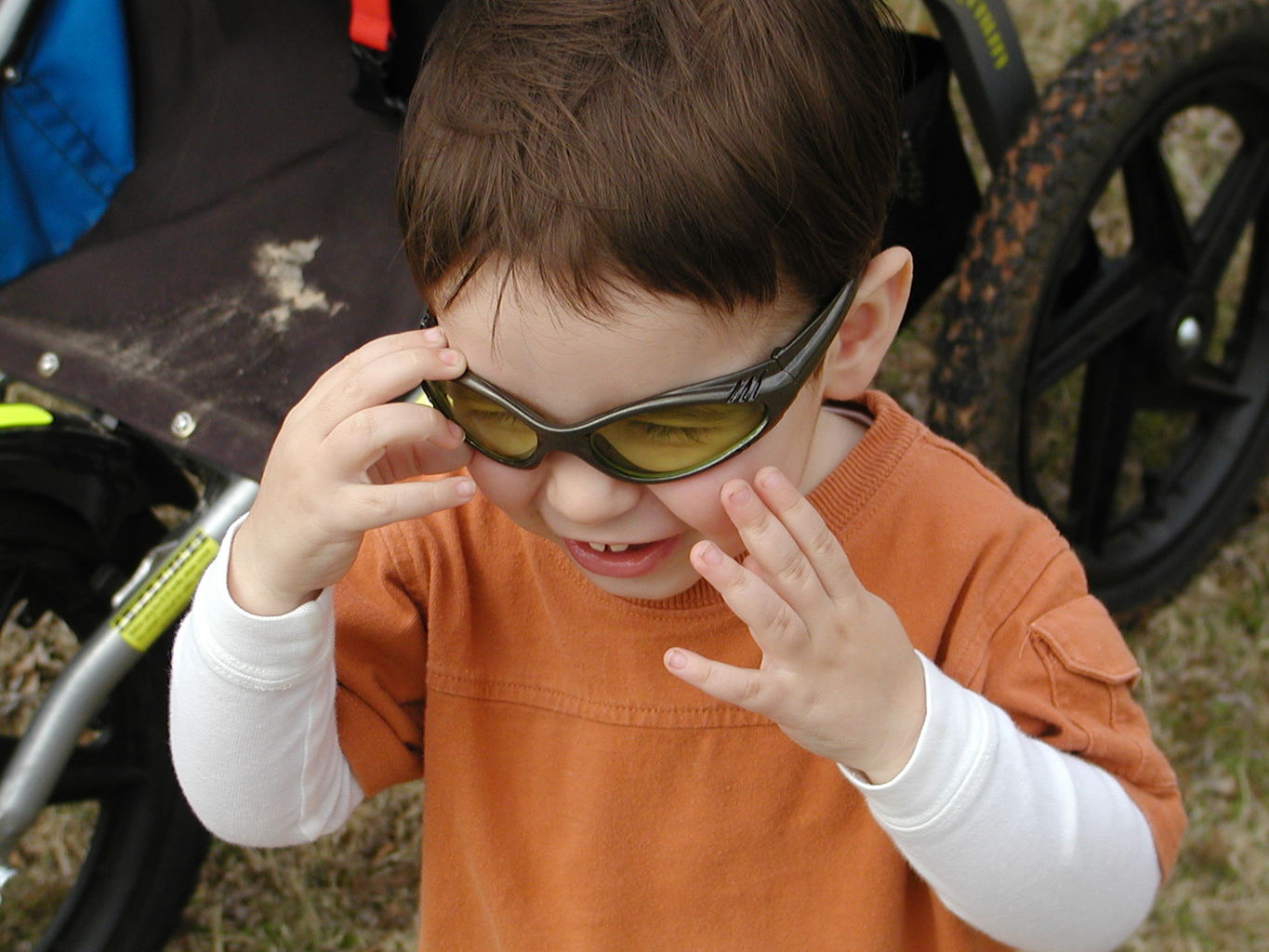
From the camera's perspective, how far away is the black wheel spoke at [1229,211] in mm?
2215

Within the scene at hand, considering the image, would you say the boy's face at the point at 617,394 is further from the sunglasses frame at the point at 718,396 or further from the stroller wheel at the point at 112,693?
the stroller wheel at the point at 112,693

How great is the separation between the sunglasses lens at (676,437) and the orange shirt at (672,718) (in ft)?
0.81

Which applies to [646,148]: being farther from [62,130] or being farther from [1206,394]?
[1206,394]

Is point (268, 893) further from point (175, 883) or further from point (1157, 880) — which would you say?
point (1157, 880)

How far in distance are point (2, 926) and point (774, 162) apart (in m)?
1.89

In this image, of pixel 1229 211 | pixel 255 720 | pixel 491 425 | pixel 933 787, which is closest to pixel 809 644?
pixel 933 787

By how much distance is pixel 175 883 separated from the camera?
1.89 meters

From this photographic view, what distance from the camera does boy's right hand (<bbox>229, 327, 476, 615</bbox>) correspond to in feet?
3.18

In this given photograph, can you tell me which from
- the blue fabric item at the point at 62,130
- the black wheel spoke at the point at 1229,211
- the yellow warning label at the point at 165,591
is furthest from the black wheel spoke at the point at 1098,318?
the blue fabric item at the point at 62,130

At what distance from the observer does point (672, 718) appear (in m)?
1.23

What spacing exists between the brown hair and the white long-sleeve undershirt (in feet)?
1.12

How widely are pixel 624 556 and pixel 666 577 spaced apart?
56mm

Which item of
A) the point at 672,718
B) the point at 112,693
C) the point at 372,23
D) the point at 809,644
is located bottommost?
the point at 112,693

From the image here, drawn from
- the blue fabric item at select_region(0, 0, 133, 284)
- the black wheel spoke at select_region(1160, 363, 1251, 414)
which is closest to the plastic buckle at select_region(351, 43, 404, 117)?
the blue fabric item at select_region(0, 0, 133, 284)
